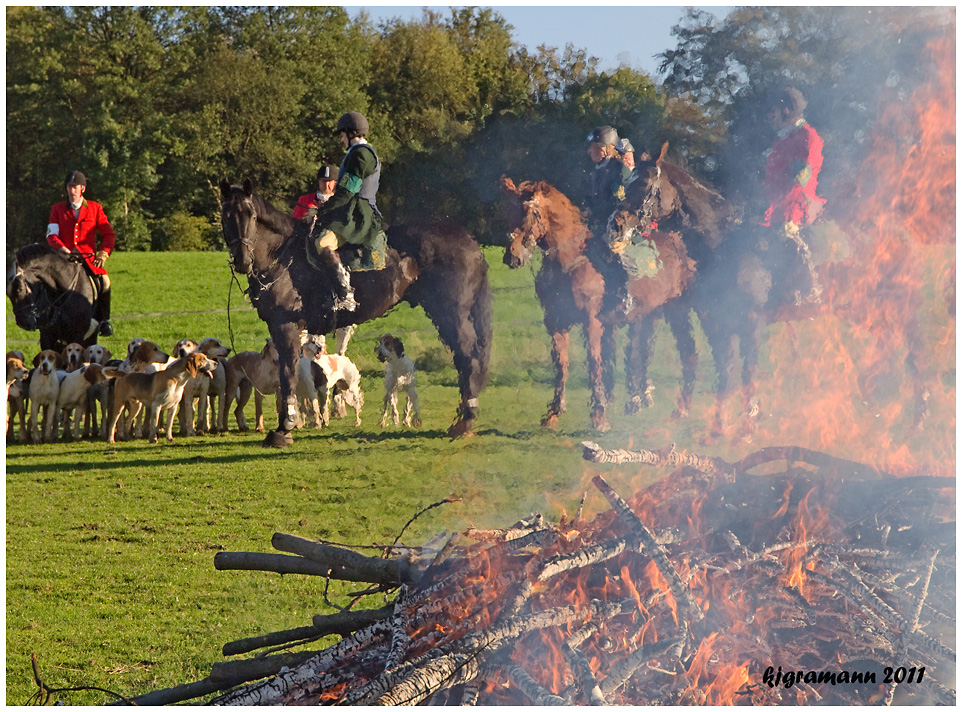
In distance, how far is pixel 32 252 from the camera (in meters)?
11.5

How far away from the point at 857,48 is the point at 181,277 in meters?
15.9

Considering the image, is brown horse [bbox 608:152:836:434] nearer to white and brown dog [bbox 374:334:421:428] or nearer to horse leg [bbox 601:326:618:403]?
horse leg [bbox 601:326:618:403]

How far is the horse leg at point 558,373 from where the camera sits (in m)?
9.66

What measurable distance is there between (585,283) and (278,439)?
3733 millimetres

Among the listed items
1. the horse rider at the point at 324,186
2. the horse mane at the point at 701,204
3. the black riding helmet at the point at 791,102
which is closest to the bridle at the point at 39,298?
the horse rider at the point at 324,186

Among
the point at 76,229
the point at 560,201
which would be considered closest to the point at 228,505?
the point at 560,201

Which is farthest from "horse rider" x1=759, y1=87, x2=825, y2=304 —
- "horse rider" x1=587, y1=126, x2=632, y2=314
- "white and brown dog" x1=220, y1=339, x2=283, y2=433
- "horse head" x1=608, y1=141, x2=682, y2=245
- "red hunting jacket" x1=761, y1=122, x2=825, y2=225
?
"white and brown dog" x1=220, y1=339, x2=283, y2=433

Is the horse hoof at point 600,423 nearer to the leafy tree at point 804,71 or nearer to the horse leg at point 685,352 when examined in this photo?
A: the horse leg at point 685,352

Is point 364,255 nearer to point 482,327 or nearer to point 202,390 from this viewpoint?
point 482,327

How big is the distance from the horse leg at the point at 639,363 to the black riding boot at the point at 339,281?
303cm

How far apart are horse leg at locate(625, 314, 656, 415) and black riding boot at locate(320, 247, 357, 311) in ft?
9.93

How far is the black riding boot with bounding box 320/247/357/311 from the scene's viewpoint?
9320 mm

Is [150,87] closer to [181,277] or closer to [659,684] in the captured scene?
A: [181,277]

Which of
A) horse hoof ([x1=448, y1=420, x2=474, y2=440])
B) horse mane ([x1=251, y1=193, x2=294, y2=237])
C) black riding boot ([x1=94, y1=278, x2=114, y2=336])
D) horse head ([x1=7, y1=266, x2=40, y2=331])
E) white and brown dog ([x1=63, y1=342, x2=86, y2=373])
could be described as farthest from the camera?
black riding boot ([x1=94, y1=278, x2=114, y2=336])
